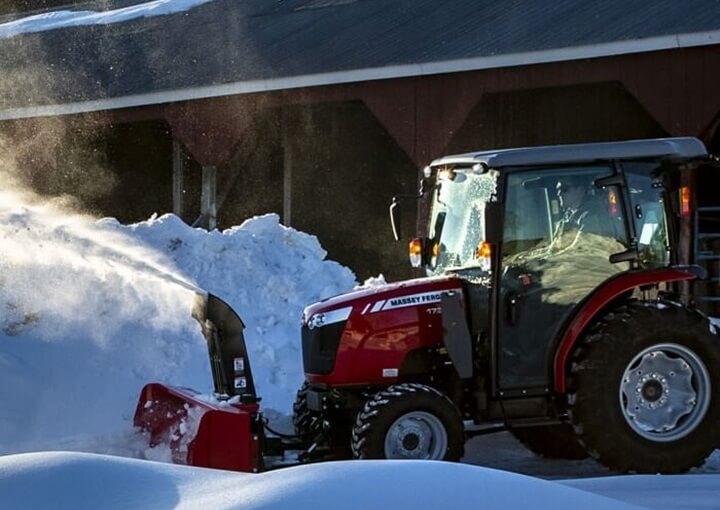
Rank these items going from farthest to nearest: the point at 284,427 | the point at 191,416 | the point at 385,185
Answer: the point at 385,185 < the point at 284,427 < the point at 191,416

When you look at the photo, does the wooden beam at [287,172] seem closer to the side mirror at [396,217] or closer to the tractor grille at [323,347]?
the side mirror at [396,217]

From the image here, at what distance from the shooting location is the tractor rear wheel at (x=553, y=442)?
807 centimetres

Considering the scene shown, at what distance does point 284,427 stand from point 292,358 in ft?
7.19

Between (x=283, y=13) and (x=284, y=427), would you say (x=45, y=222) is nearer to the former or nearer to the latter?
(x=284, y=427)

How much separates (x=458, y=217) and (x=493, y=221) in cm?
74

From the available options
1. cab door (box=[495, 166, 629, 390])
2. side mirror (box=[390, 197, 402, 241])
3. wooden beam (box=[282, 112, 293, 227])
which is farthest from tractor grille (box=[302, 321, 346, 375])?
wooden beam (box=[282, 112, 293, 227])

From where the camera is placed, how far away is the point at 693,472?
7.16 meters

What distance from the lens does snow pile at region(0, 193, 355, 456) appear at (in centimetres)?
969

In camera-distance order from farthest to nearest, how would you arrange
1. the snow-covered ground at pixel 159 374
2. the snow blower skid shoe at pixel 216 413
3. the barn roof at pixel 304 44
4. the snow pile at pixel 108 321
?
the barn roof at pixel 304 44 < the snow pile at pixel 108 321 < the snow blower skid shoe at pixel 216 413 < the snow-covered ground at pixel 159 374

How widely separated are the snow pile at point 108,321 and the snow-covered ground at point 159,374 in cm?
2

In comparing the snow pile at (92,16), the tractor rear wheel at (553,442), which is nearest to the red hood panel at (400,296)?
the tractor rear wheel at (553,442)

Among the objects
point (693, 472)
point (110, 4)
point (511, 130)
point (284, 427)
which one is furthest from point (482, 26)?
point (110, 4)

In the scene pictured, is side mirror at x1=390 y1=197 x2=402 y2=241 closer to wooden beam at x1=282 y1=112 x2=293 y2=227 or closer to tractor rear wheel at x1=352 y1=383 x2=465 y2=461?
tractor rear wheel at x1=352 y1=383 x2=465 y2=461

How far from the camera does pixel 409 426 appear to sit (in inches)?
276
